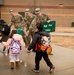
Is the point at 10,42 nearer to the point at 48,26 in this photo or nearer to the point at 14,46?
the point at 14,46

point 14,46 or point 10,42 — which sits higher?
point 10,42

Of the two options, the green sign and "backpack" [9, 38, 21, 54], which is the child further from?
the green sign

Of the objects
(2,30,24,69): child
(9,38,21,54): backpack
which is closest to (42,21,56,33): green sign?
(2,30,24,69): child

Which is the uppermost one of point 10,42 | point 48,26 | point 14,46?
point 48,26

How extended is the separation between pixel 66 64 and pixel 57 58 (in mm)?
1021

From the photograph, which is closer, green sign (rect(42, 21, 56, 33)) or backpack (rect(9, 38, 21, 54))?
backpack (rect(9, 38, 21, 54))

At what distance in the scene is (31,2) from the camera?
35.0 metres

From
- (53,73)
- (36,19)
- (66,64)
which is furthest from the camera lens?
(36,19)

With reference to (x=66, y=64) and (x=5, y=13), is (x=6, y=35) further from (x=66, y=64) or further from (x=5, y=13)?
(x=5, y=13)

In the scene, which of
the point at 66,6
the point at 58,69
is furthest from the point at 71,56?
the point at 66,6

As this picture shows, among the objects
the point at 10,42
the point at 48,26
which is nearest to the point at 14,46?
the point at 10,42

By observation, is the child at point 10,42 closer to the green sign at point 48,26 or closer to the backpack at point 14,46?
the backpack at point 14,46

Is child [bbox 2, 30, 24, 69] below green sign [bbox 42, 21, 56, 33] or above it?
below

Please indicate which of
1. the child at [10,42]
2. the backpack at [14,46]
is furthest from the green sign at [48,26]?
the backpack at [14,46]
